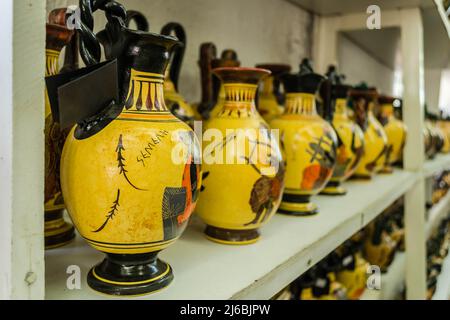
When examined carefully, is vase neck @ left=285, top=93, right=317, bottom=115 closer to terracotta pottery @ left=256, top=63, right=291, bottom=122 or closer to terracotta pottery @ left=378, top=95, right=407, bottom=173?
terracotta pottery @ left=256, top=63, right=291, bottom=122

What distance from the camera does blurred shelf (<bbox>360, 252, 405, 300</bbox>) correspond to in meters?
1.14

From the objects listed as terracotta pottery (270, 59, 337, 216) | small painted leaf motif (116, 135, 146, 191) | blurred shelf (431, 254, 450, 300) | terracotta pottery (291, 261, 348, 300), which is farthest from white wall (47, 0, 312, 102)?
blurred shelf (431, 254, 450, 300)

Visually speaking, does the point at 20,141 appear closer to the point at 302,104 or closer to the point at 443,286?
the point at 302,104

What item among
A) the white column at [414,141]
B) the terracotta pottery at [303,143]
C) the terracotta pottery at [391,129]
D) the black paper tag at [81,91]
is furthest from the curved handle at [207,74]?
the white column at [414,141]

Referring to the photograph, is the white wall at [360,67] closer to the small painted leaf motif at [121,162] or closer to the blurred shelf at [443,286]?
the blurred shelf at [443,286]

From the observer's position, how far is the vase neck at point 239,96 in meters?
0.58

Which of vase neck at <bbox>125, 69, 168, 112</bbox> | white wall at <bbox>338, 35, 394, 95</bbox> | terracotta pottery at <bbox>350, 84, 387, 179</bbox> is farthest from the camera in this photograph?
white wall at <bbox>338, 35, 394, 95</bbox>

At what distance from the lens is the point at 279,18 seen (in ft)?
4.01

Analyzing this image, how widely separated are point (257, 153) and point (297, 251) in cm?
13

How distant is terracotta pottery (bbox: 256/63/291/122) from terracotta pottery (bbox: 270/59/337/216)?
98 millimetres

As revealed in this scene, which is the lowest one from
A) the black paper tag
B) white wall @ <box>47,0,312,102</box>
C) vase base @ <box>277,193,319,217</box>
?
vase base @ <box>277,193,319,217</box>

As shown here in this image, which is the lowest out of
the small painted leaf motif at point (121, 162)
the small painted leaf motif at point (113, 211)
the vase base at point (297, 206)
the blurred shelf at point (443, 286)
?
the blurred shelf at point (443, 286)

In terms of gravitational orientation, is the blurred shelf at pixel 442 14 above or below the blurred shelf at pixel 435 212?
above
